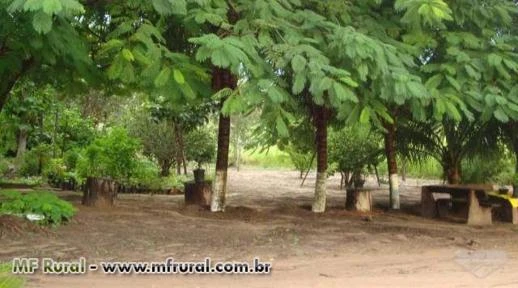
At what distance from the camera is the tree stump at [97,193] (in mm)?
10156

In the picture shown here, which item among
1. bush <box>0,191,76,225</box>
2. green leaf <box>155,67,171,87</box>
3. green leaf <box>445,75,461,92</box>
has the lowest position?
bush <box>0,191,76,225</box>

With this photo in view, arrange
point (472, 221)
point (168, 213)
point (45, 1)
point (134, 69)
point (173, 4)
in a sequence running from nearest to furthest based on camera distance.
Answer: point (45, 1)
point (173, 4)
point (134, 69)
point (168, 213)
point (472, 221)

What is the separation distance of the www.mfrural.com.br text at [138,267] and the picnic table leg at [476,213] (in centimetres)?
548

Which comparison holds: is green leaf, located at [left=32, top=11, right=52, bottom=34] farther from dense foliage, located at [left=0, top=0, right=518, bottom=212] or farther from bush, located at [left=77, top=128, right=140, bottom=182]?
bush, located at [left=77, top=128, right=140, bottom=182]

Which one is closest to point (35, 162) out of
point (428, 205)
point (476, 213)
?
point (428, 205)

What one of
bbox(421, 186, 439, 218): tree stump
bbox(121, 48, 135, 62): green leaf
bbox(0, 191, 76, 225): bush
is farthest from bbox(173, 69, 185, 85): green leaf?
bbox(421, 186, 439, 218): tree stump

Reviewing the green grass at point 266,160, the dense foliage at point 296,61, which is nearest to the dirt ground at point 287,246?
the dense foliage at point 296,61

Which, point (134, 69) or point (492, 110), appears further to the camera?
point (492, 110)

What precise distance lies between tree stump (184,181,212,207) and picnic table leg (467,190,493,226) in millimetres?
4705

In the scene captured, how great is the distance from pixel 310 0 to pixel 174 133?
9908 millimetres

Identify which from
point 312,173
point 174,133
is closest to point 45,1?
point 174,133

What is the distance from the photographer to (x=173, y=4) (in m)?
6.53

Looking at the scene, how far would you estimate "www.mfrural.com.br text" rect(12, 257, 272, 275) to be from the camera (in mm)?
5906

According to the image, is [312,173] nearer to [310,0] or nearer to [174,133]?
[174,133]
